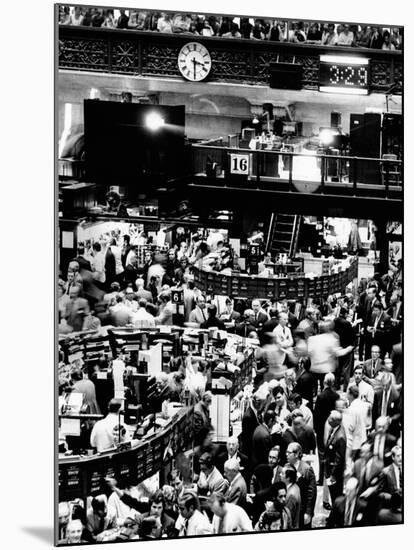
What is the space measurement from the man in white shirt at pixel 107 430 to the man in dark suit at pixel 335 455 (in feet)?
5.15

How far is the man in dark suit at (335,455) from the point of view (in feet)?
37.9

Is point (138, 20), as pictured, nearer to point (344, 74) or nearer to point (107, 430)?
point (344, 74)

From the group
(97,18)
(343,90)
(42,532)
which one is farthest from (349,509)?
(97,18)

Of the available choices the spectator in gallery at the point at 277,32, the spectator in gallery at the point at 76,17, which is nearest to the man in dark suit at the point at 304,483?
the spectator in gallery at the point at 277,32

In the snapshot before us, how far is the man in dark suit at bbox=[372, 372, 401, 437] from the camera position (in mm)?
11680

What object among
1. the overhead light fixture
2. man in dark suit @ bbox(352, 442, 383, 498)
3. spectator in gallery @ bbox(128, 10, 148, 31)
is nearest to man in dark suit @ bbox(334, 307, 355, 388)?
man in dark suit @ bbox(352, 442, 383, 498)

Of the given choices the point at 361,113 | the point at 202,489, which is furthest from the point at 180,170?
the point at 202,489

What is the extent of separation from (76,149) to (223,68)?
1206 mm

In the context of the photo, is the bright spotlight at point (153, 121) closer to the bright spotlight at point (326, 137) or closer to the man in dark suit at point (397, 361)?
the bright spotlight at point (326, 137)

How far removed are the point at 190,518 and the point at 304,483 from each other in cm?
87

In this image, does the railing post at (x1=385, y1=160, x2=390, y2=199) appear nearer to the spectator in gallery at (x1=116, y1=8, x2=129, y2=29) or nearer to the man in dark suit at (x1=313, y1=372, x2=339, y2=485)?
the man in dark suit at (x1=313, y1=372, x2=339, y2=485)

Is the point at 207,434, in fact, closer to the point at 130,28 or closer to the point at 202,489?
the point at 202,489

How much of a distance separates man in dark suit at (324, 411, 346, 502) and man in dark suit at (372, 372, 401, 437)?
A: 288 millimetres

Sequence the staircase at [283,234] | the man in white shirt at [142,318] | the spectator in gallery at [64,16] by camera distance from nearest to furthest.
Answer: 1. the spectator in gallery at [64,16]
2. the man in white shirt at [142,318]
3. the staircase at [283,234]
